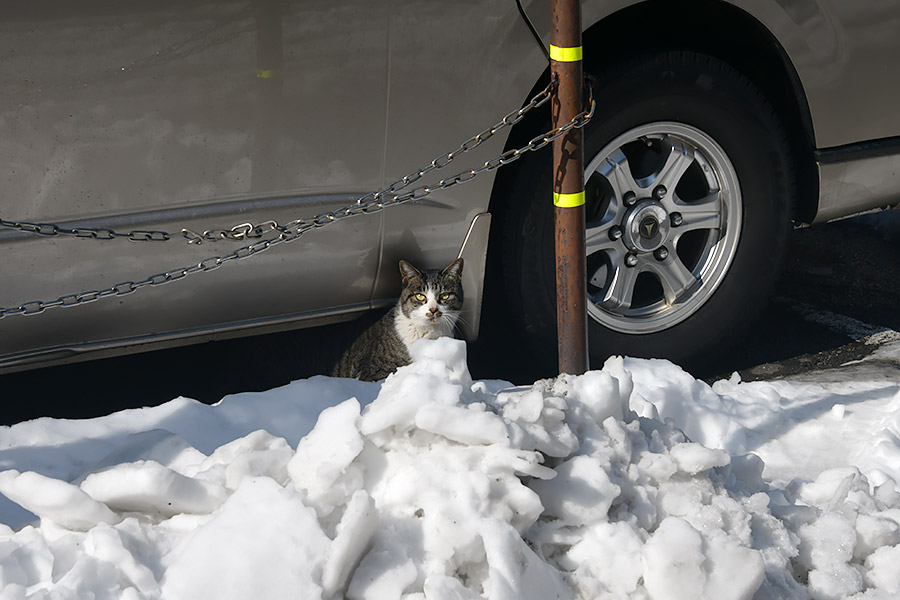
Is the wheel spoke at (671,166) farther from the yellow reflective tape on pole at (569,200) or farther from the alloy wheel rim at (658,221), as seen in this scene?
the yellow reflective tape on pole at (569,200)

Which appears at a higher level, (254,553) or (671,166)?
(671,166)

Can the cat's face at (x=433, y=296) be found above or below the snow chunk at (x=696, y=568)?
above

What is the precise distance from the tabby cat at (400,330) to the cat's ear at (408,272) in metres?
0.19

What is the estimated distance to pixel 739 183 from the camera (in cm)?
344

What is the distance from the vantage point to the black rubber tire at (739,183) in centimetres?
318

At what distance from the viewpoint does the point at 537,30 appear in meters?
2.89

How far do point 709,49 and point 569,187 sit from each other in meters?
1.09

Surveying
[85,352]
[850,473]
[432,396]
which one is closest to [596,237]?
[850,473]

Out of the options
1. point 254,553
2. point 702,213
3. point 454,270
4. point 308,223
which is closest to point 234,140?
point 308,223

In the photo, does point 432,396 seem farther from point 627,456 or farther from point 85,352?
point 85,352

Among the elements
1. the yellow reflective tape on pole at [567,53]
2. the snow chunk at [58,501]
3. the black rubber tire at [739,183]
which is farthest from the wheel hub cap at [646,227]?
the snow chunk at [58,501]

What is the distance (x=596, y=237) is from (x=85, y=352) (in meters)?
1.71

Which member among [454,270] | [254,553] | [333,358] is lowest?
[333,358]

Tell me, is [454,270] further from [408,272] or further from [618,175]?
[618,175]
